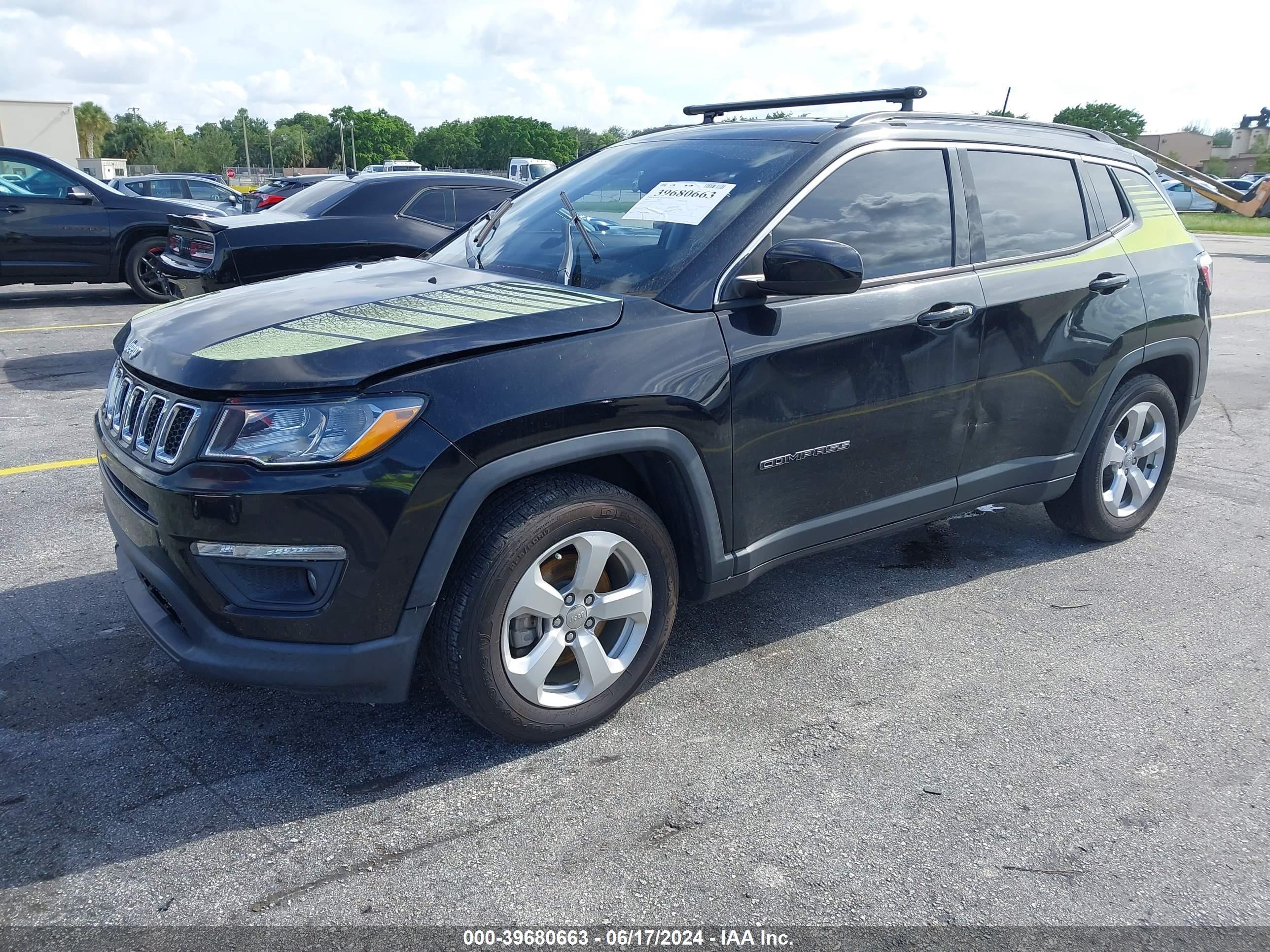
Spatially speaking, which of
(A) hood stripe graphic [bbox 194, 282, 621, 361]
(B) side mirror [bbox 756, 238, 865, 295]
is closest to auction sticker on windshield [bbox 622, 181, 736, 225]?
(B) side mirror [bbox 756, 238, 865, 295]

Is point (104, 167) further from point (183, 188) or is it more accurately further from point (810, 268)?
point (810, 268)

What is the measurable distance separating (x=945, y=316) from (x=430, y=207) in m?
6.18

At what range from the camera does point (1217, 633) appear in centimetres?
386

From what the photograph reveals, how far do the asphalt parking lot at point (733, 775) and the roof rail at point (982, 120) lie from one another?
183cm

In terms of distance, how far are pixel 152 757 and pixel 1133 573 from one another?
389 centimetres

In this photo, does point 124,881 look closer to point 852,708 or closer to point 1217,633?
point 852,708

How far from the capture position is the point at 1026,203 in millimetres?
4082

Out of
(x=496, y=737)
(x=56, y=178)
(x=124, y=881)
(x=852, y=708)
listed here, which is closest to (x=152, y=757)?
(x=124, y=881)

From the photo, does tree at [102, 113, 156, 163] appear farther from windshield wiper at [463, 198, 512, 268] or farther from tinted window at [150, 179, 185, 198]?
windshield wiper at [463, 198, 512, 268]

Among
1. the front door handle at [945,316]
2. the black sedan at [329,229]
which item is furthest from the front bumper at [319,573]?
the black sedan at [329,229]

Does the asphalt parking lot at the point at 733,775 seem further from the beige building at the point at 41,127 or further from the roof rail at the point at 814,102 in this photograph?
the beige building at the point at 41,127

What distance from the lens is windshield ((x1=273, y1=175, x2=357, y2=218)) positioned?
339 inches

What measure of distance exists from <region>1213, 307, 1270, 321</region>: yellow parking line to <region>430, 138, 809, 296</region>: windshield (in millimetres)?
10771

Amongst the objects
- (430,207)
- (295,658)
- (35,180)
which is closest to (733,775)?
(295,658)
